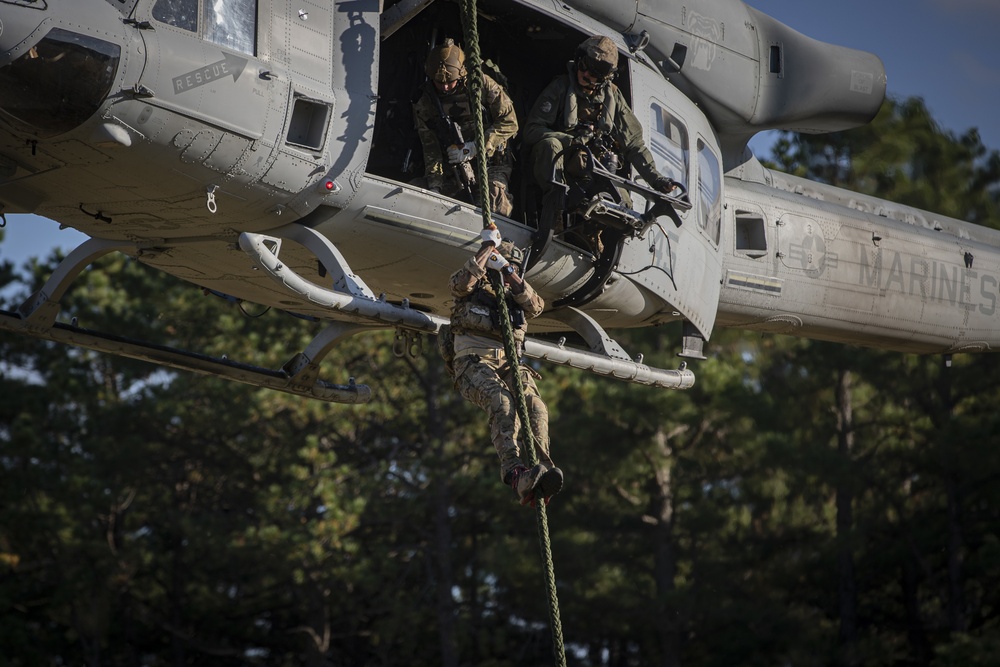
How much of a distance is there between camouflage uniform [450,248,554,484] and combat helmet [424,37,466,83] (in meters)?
1.41

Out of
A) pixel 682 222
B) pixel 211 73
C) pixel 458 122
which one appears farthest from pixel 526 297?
pixel 682 222

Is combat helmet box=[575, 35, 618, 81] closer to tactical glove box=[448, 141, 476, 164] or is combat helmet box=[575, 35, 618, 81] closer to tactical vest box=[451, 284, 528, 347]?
tactical glove box=[448, 141, 476, 164]

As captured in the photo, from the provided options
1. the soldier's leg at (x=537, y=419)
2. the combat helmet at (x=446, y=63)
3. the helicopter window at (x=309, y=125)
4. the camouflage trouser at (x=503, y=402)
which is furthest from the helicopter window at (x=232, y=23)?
the soldier's leg at (x=537, y=419)

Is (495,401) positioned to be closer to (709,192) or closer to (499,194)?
(499,194)

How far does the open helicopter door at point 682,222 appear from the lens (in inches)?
320

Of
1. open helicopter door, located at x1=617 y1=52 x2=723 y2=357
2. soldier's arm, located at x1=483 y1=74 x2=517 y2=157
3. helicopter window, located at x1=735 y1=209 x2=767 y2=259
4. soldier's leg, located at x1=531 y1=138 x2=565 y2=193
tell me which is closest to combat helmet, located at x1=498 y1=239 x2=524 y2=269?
soldier's leg, located at x1=531 y1=138 x2=565 y2=193

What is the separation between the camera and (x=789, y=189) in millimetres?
10352

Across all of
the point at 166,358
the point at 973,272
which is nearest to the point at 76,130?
the point at 166,358

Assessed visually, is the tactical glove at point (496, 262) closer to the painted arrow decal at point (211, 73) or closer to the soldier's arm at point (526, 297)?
the soldier's arm at point (526, 297)

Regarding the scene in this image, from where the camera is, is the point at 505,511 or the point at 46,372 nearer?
the point at 505,511

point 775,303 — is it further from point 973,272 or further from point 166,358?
point 166,358

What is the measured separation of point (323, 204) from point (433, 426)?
1556 centimetres

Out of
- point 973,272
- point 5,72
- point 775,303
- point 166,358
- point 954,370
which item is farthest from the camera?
point 954,370

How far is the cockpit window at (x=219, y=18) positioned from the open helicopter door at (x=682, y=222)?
248 cm
